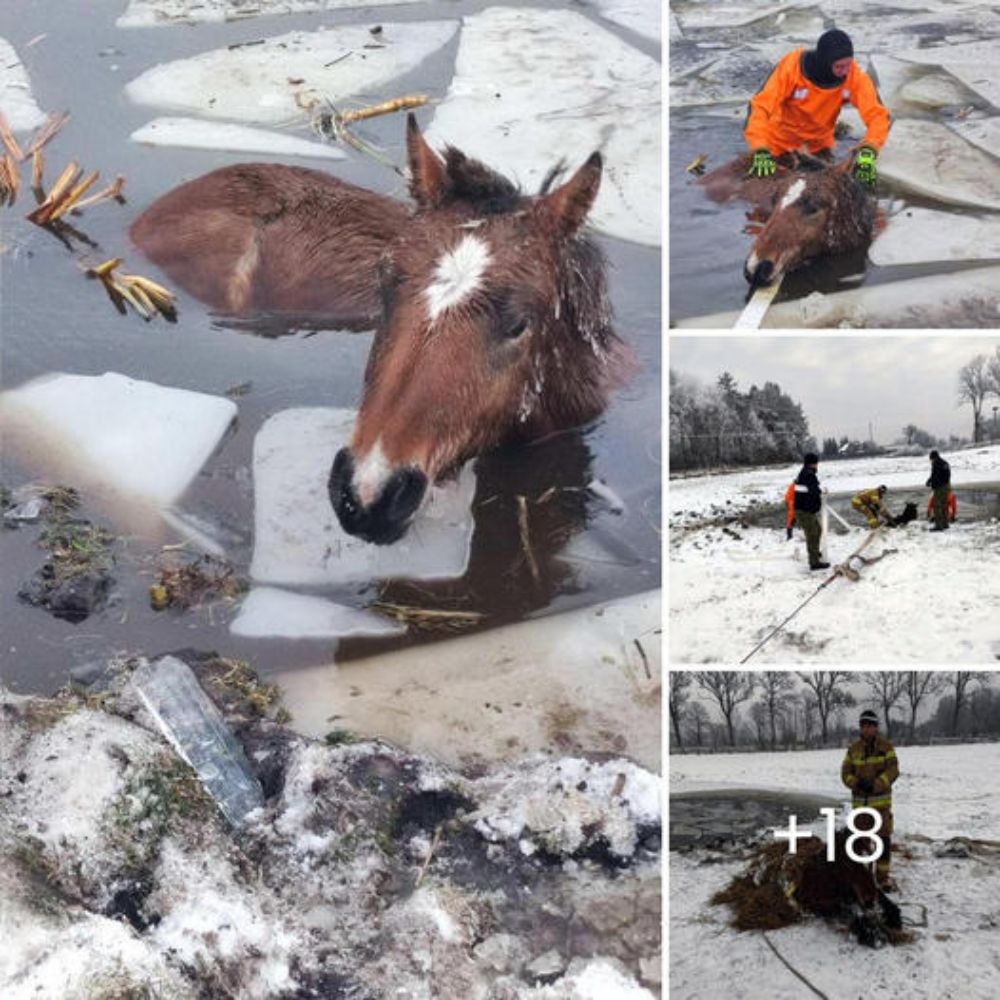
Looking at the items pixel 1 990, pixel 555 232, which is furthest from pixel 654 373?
pixel 1 990

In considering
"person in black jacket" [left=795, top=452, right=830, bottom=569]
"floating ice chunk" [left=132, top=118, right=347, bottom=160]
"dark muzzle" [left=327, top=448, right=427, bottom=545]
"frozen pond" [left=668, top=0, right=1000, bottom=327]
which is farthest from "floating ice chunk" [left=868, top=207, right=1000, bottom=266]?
"floating ice chunk" [left=132, top=118, right=347, bottom=160]

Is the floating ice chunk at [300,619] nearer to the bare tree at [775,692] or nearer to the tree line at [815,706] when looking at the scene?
the tree line at [815,706]

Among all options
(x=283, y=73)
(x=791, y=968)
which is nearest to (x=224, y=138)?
(x=283, y=73)

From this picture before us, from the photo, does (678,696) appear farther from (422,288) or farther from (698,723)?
(422,288)

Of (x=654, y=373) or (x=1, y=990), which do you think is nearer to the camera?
(x=1, y=990)

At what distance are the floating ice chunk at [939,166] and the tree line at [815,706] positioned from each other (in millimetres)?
1756

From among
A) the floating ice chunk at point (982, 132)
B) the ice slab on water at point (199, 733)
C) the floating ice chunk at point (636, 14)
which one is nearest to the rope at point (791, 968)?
the ice slab on water at point (199, 733)

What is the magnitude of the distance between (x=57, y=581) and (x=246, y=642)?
2.13 feet

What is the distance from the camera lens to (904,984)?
390cm

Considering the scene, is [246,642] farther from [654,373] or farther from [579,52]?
[579,52]

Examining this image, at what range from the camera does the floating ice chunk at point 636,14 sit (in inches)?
193

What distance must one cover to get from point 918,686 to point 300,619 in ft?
6.83

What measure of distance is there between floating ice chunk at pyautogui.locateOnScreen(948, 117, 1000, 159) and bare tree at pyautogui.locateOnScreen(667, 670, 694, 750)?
2.33 metres

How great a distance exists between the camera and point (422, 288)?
403cm
